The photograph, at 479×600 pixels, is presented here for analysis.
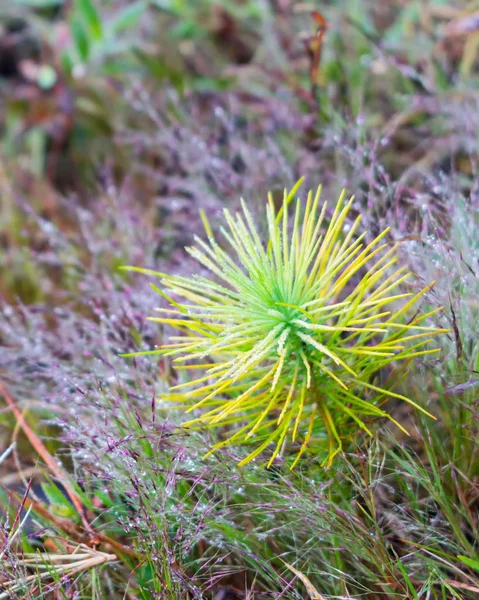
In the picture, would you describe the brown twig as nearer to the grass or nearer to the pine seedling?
the grass

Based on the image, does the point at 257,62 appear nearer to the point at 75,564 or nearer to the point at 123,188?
the point at 123,188

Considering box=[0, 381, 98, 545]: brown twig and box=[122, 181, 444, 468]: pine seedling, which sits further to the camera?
box=[0, 381, 98, 545]: brown twig

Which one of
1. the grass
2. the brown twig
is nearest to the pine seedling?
the grass

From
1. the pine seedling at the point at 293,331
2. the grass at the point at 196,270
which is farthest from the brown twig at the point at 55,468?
the pine seedling at the point at 293,331

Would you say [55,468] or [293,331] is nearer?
[293,331]

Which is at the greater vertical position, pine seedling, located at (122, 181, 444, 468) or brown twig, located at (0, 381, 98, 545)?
pine seedling, located at (122, 181, 444, 468)

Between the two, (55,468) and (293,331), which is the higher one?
(293,331)

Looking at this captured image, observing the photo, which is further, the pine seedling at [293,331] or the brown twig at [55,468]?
the brown twig at [55,468]

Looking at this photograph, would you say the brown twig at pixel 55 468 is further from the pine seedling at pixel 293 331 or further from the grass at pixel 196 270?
the pine seedling at pixel 293 331
